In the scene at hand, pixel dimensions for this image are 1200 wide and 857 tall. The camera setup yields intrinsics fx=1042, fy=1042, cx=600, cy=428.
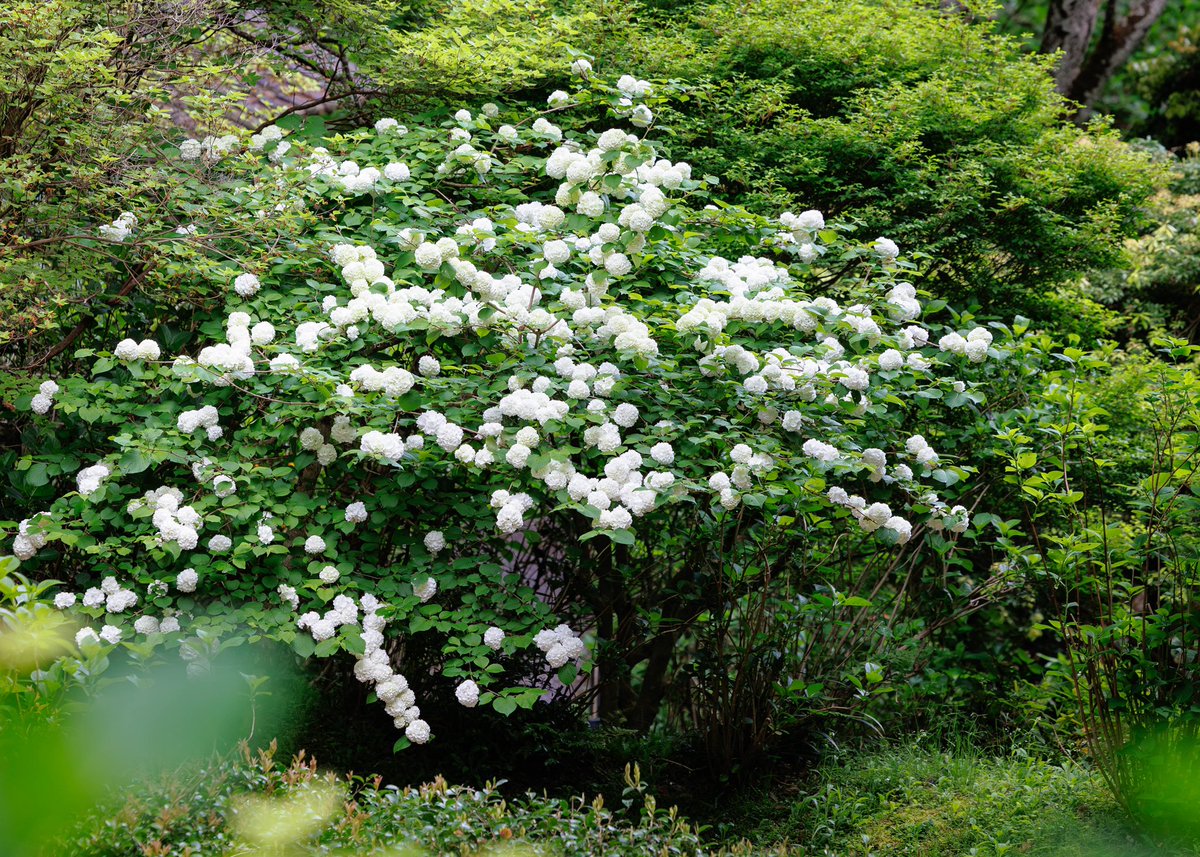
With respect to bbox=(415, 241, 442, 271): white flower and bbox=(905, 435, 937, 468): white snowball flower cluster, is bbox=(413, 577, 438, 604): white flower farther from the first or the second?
bbox=(905, 435, 937, 468): white snowball flower cluster

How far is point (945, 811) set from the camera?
3727mm

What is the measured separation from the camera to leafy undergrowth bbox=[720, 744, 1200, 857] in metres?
3.41

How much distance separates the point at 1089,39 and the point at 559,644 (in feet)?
30.3

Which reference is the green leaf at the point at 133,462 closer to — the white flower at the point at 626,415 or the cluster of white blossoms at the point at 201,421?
the cluster of white blossoms at the point at 201,421

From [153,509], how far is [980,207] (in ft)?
13.6

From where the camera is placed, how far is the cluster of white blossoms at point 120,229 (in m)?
4.05

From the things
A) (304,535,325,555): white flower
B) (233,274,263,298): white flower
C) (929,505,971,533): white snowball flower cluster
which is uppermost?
(929,505,971,533): white snowball flower cluster

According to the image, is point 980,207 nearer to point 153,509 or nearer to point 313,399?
point 313,399


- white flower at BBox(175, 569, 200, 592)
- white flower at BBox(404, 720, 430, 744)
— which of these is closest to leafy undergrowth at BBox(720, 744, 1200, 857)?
white flower at BBox(404, 720, 430, 744)

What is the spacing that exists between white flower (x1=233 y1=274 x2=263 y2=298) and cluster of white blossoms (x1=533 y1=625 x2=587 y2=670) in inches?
67.7

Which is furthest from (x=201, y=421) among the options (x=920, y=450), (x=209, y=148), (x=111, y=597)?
(x=920, y=450)

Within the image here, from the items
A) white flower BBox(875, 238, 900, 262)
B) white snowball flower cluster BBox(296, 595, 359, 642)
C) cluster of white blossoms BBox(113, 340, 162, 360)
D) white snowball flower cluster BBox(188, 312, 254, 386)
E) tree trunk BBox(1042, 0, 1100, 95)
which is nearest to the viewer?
white snowball flower cluster BBox(296, 595, 359, 642)

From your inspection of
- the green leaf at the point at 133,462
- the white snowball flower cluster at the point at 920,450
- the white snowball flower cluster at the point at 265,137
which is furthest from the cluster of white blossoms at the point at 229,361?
the white snowball flower cluster at the point at 920,450

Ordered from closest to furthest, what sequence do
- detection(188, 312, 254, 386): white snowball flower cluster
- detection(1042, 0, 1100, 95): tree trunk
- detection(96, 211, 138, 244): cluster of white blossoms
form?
detection(188, 312, 254, 386): white snowball flower cluster
detection(96, 211, 138, 244): cluster of white blossoms
detection(1042, 0, 1100, 95): tree trunk
